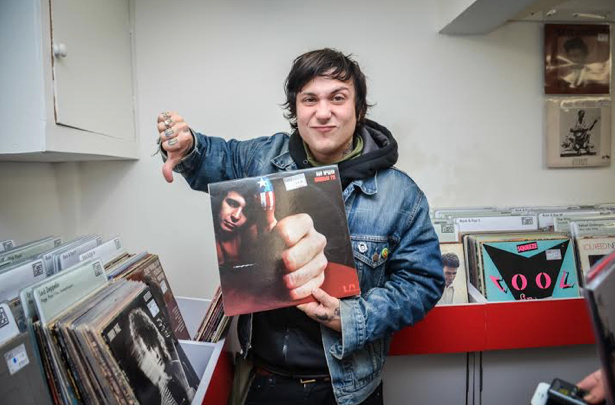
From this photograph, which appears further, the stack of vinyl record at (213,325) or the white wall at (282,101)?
the white wall at (282,101)

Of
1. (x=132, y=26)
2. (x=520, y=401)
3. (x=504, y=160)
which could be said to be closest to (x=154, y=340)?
(x=132, y=26)

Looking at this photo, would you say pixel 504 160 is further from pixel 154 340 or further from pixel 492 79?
pixel 154 340

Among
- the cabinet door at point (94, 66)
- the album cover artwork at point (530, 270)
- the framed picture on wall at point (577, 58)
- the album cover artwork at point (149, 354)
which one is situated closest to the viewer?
the album cover artwork at point (149, 354)

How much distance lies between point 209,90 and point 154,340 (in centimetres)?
116

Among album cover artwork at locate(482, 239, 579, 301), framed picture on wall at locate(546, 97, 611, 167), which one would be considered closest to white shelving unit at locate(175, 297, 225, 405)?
album cover artwork at locate(482, 239, 579, 301)

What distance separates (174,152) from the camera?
1021 millimetres

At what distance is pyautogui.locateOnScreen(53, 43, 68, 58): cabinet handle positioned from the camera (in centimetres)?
96

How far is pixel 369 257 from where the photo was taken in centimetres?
103

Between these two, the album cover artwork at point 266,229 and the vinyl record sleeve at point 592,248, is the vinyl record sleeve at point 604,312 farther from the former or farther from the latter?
the vinyl record sleeve at point 592,248

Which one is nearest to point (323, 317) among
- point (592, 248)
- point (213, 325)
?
point (213, 325)

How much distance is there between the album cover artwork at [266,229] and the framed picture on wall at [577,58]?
150cm

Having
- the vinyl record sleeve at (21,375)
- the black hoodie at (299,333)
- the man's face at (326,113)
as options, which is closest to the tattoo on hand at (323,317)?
the black hoodie at (299,333)

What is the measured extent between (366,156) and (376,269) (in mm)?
327

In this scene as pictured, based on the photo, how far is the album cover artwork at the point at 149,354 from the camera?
72 centimetres
